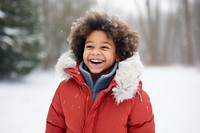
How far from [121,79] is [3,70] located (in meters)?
8.76

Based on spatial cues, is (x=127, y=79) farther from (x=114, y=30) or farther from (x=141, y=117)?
(x=114, y=30)

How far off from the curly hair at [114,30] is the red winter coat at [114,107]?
0.45 feet

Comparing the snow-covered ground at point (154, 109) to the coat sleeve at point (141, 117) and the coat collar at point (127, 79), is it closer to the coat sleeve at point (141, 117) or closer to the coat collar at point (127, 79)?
the coat sleeve at point (141, 117)

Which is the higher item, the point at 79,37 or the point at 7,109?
the point at 79,37

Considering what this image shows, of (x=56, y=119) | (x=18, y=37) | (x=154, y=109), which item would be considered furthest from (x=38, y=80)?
(x=56, y=119)

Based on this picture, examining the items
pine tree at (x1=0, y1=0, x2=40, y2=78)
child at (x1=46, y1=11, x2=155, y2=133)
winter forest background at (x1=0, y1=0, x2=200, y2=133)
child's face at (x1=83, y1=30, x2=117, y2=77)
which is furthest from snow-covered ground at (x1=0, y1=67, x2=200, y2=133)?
child's face at (x1=83, y1=30, x2=117, y2=77)

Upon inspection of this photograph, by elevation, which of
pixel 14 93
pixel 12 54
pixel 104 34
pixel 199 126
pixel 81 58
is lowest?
pixel 199 126

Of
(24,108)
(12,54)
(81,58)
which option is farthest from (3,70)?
(81,58)

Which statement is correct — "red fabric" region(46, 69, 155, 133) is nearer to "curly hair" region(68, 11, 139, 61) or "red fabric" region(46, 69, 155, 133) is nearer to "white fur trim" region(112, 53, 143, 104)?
"white fur trim" region(112, 53, 143, 104)

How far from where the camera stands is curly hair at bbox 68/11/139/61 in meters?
2.03

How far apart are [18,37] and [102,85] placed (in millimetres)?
8271

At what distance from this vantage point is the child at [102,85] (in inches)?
73.7

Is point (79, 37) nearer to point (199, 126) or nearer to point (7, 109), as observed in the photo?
point (199, 126)

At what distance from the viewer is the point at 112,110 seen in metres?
1.92
